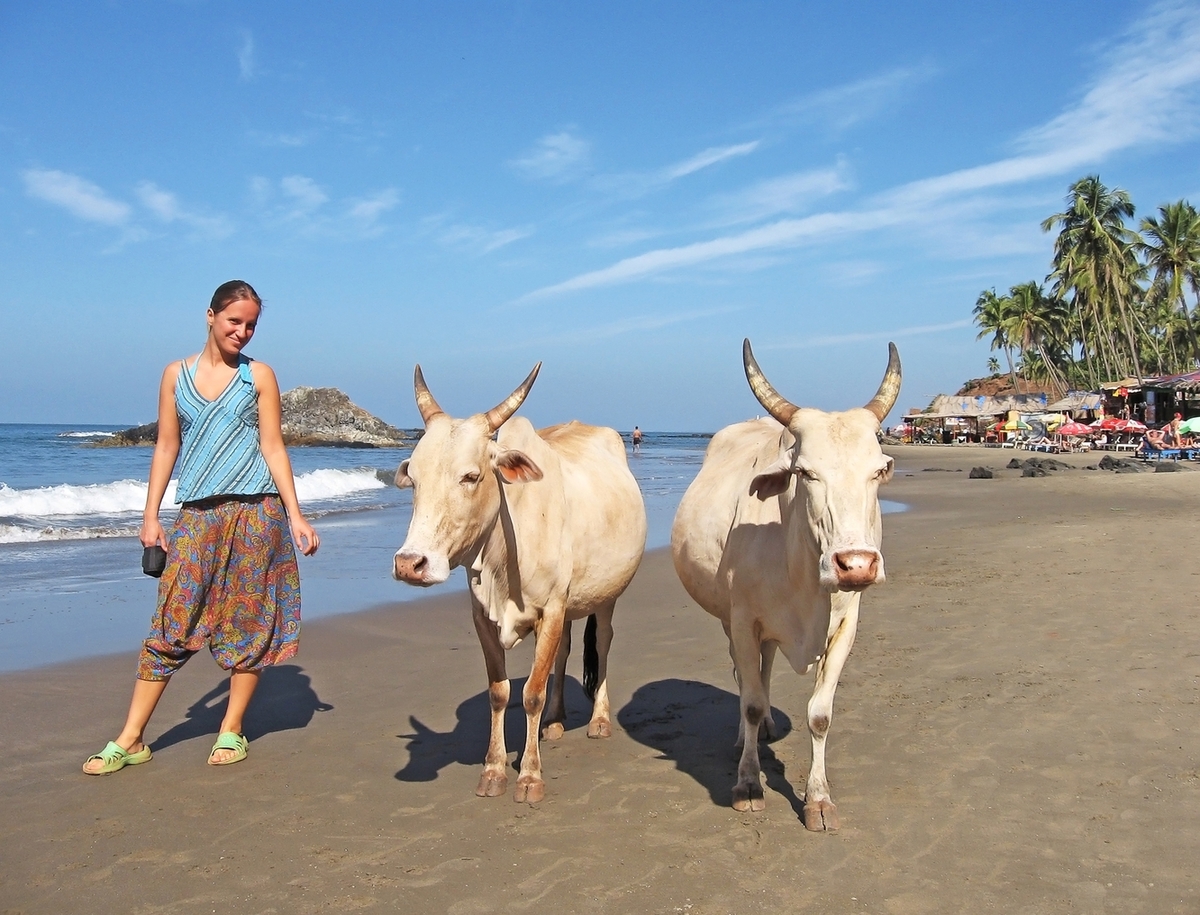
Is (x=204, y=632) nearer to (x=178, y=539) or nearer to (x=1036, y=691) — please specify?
(x=178, y=539)

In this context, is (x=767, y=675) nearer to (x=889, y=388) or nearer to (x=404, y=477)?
(x=889, y=388)

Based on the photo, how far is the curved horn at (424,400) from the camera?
434 centimetres

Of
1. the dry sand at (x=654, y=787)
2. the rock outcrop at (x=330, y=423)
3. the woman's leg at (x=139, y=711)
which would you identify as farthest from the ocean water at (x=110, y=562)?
the rock outcrop at (x=330, y=423)

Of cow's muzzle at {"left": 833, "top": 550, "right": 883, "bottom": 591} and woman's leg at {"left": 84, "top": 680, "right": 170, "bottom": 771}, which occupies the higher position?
cow's muzzle at {"left": 833, "top": 550, "right": 883, "bottom": 591}

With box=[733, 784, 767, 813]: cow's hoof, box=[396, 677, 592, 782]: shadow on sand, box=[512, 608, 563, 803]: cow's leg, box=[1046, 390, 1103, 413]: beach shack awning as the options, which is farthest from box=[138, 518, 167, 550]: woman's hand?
box=[1046, 390, 1103, 413]: beach shack awning

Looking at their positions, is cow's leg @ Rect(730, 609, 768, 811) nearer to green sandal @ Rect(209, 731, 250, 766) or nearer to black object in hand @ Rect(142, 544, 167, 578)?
green sandal @ Rect(209, 731, 250, 766)

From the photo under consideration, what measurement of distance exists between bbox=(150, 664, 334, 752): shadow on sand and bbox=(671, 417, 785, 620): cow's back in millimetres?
2360

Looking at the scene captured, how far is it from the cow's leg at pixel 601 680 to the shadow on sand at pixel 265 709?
161cm

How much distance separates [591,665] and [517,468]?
1.77 m

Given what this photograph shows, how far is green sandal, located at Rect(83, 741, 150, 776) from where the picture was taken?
4.41 meters

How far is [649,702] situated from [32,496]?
17.7 m

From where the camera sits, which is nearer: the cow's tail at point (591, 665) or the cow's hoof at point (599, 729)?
the cow's hoof at point (599, 729)

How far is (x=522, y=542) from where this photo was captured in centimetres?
447

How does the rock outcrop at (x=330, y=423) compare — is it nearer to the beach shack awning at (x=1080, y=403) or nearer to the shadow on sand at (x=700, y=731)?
the beach shack awning at (x=1080, y=403)
